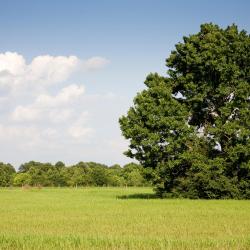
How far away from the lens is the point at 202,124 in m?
48.2

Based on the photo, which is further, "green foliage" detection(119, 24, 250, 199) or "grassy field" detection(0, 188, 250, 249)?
"green foliage" detection(119, 24, 250, 199)

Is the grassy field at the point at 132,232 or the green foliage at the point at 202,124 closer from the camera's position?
the grassy field at the point at 132,232

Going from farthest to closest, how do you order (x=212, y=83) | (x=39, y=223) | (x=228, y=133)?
(x=212, y=83), (x=228, y=133), (x=39, y=223)

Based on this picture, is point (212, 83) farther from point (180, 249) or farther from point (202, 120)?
point (180, 249)

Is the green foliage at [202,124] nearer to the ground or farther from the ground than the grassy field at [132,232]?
farther from the ground

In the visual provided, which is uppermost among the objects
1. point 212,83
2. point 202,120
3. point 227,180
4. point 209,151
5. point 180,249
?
point 212,83

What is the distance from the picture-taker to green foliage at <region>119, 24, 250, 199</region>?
4347 cm

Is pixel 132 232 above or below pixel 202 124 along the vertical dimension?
below

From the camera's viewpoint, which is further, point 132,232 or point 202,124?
point 202,124

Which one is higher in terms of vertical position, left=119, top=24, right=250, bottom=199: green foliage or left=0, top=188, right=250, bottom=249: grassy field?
left=119, top=24, right=250, bottom=199: green foliage

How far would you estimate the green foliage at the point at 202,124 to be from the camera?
43.5m

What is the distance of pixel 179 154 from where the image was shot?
43.8m

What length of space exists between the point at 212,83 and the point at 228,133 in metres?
5.98

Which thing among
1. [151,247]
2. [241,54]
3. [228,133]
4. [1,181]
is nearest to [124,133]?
[228,133]
